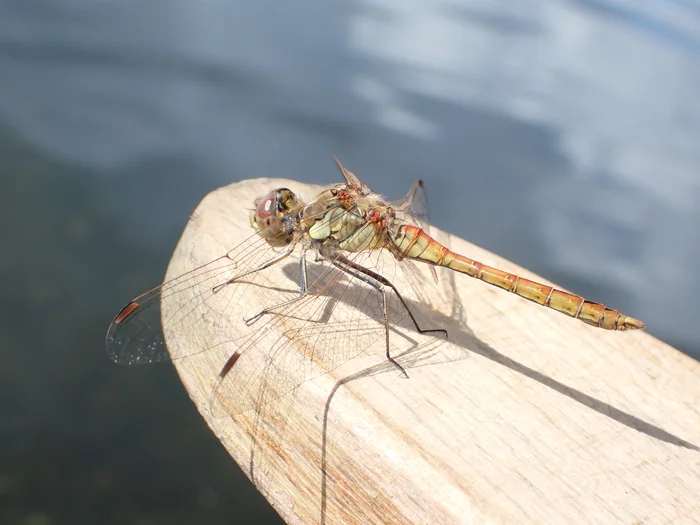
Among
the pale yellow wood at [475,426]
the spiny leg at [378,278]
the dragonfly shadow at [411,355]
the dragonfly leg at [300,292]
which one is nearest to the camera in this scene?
the pale yellow wood at [475,426]

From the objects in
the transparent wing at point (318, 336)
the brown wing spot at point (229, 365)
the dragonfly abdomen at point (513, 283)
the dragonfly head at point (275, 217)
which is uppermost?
the dragonfly abdomen at point (513, 283)

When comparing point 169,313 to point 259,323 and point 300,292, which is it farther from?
point 300,292

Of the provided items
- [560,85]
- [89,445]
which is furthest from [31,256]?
[560,85]

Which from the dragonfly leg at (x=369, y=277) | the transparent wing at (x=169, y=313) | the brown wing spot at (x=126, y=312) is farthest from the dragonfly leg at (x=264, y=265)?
the brown wing spot at (x=126, y=312)

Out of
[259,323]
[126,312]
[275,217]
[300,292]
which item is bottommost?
[126,312]

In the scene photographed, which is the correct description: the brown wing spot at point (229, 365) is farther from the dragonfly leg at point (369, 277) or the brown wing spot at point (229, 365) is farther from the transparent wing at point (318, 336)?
the dragonfly leg at point (369, 277)

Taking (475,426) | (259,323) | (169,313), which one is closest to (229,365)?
(259,323)

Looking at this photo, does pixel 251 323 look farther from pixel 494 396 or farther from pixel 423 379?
pixel 494 396

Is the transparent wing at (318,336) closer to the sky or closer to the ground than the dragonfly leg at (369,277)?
closer to the ground

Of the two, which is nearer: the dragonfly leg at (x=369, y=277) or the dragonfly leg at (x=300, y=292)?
the dragonfly leg at (x=300, y=292)
